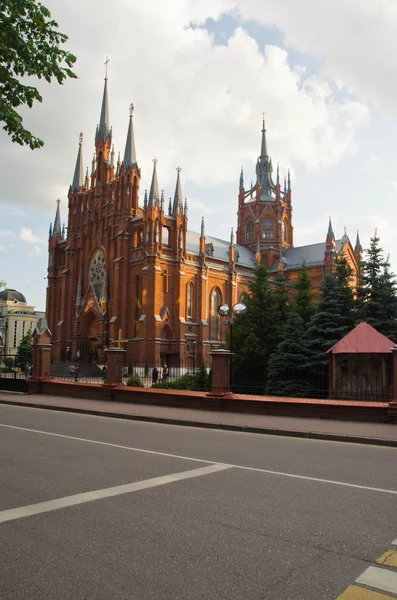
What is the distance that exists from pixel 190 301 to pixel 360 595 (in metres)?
48.9

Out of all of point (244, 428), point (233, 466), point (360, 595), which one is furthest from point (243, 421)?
point (360, 595)

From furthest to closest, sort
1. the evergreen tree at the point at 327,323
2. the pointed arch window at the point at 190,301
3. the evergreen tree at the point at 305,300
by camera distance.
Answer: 1. the pointed arch window at the point at 190,301
2. the evergreen tree at the point at 305,300
3. the evergreen tree at the point at 327,323

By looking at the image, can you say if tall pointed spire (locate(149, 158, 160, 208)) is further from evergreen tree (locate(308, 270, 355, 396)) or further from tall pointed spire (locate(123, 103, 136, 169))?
evergreen tree (locate(308, 270, 355, 396))

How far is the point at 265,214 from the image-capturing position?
7200cm

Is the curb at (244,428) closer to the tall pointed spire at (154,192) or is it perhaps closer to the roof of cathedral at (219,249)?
the tall pointed spire at (154,192)

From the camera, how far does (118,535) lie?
4.59 m

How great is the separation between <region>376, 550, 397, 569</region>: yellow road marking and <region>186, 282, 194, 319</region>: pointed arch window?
4723cm

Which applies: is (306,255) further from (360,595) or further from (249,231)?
(360,595)

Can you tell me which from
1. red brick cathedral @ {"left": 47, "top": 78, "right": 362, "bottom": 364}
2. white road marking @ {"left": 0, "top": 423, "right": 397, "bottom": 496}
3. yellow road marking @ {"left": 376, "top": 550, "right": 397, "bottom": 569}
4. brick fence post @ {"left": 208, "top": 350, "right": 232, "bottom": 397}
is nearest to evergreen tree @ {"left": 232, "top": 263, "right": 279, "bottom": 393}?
brick fence post @ {"left": 208, "top": 350, "right": 232, "bottom": 397}

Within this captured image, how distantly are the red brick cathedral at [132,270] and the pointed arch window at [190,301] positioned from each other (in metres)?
0.10

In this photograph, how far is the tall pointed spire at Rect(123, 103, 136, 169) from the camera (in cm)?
5250

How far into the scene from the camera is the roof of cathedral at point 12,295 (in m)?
105

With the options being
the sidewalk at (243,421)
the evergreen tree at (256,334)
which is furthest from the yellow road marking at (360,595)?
the evergreen tree at (256,334)

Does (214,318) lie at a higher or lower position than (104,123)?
lower
